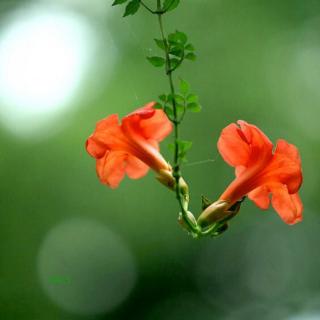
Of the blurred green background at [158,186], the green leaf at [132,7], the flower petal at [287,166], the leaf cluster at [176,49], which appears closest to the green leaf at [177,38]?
the leaf cluster at [176,49]

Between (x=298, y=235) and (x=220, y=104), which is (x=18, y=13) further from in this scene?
(x=298, y=235)

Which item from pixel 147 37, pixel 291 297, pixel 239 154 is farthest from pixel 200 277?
pixel 239 154

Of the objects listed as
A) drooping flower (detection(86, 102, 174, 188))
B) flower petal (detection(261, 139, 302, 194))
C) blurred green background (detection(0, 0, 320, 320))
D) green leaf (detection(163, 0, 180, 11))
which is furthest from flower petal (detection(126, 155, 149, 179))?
blurred green background (detection(0, 0, 320, 320))

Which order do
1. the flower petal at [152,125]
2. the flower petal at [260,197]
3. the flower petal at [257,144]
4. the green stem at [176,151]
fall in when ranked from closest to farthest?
1. the green stem at [176,151]
2. the flower petal at [257,144]
3. the flower petal at [152,125]
4. the flower petal at [260,197]

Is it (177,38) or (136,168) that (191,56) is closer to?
(177,38)

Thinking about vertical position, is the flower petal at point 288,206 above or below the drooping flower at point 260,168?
below

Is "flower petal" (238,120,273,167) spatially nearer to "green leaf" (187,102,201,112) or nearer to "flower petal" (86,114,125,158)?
"green leaf" (187,102,201,112)

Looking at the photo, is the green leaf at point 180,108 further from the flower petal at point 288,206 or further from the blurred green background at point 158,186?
the blurred green background at point 158,186
